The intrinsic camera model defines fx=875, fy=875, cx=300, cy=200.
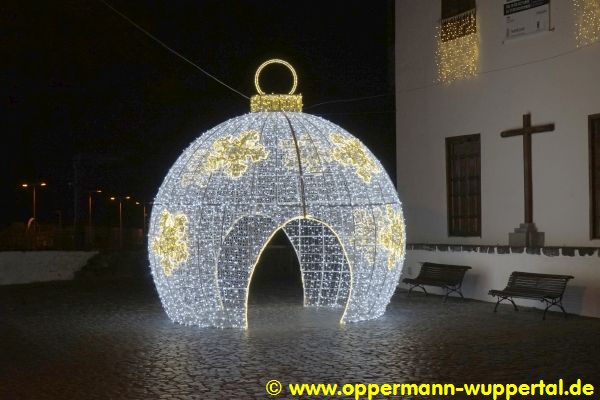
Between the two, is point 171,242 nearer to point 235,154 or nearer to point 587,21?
point 235,154

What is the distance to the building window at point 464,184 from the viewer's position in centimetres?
1777

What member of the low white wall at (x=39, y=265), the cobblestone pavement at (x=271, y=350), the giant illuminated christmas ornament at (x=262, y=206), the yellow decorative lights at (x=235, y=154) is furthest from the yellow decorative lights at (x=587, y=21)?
the low white wall at (x=39, y=265)

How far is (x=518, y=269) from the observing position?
50.8ft

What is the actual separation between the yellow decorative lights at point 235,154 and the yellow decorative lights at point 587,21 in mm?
6250

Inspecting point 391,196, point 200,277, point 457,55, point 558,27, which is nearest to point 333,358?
point 200,277

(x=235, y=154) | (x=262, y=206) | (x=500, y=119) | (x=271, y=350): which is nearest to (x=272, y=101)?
(x=235, y=154)

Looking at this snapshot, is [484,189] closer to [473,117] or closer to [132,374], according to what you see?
[473,117]

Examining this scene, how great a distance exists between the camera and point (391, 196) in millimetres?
13688

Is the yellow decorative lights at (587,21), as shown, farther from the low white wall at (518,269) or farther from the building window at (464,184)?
the low white wall at (518,269)

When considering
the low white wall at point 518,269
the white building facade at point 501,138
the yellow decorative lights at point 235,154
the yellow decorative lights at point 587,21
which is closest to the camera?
the yellow decorative lights at point 235,154

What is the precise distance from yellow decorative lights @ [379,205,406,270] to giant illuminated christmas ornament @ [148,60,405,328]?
0.05 ft

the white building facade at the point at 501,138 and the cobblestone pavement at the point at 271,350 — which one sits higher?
the white building facade at the point at 501,138

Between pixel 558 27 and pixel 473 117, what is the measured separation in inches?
105

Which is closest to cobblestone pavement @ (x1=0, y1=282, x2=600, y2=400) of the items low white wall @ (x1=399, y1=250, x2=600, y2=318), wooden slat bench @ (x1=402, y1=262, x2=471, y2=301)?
low white wall @ (x1=399, y1=250, x2=600, y2=318)
